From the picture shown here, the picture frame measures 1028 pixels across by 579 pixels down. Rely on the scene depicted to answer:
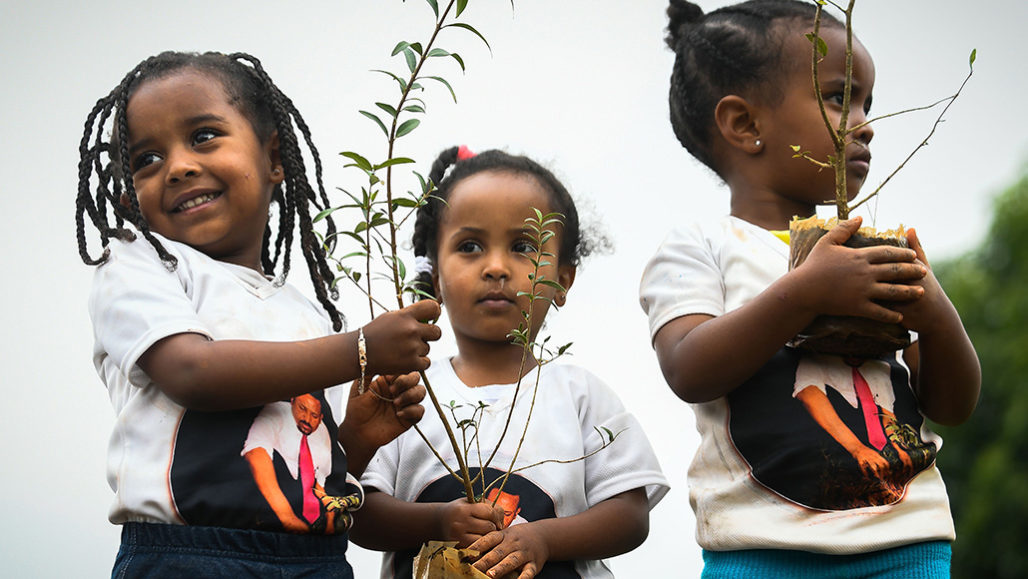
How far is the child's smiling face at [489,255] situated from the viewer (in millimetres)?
3199

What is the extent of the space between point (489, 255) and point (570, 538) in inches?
39.2

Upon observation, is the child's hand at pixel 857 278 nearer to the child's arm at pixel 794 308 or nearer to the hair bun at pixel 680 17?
the child's arm at pixel 794 308

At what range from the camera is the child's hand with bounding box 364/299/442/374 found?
2.28 meters

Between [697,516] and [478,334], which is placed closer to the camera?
[697,516]

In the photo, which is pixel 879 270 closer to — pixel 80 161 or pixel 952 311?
pixel 952 311

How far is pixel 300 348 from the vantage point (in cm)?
231

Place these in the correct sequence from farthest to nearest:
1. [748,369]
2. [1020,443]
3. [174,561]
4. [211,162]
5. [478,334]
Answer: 1. [1020,443]
2. [478,334]
3. [211,162]
4. [748,369]
5. [174,561]

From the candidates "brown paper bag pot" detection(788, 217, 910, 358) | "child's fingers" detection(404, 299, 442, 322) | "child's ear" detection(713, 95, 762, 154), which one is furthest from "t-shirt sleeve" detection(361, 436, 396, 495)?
"child's ear" detection(713, 95, 762, 154)

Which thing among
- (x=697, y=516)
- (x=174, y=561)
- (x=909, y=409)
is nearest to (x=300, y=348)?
(x=174, y=561)

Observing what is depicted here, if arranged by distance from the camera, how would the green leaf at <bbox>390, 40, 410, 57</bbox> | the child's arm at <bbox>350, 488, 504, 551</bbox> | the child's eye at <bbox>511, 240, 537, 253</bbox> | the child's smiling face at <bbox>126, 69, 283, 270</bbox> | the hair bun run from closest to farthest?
the green leaf at <bbox>390, 40, 410, 57</bbox> → the child's arm at <bbox>350, 488, 504, 551</bbox> → the child's smiling face at <bbox>126, 69, 283, 270</bbox> → the child's eye at <bbox>511, 240, 537, 253</bbox> → the hair bun

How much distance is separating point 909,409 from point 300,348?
→ 1.60 metres

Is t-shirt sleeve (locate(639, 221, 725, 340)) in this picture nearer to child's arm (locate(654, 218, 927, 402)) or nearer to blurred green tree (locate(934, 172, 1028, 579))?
child's arm (locate(654, 218, 927, 402))

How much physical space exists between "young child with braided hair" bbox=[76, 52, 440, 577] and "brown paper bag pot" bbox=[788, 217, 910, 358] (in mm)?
931

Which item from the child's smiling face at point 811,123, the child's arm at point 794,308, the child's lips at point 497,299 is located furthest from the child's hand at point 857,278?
the child's lips at point 497,299
